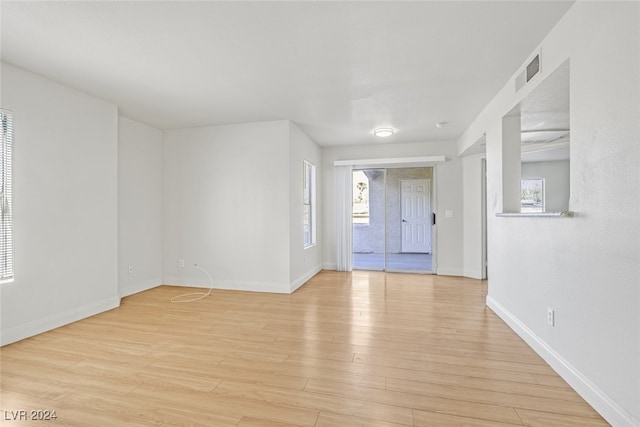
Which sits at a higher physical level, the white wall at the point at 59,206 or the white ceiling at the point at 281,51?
the white ceiling at the point at 281,51

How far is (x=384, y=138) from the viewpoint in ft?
17.0

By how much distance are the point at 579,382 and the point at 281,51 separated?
3143 mm

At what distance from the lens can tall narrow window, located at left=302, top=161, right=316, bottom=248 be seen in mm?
5188

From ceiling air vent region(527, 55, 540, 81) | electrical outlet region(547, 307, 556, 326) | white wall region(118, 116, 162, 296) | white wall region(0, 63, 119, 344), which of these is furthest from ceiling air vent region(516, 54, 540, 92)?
white wall region(118, 116, 162, 296)

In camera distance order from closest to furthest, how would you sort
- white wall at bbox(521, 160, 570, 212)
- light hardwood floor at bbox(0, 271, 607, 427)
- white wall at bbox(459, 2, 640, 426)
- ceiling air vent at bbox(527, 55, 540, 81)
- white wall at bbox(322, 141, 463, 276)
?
white wall at bbox(459, 2, 640, 426) < light hardwood floor at bbox(0, 271, 607, 427) < ceiling air vent at bbox(527, 55, 540, 81) < white wall at bbox(322, 141, 463, 276) < white wall at bbox(521, 160, 570, 212)

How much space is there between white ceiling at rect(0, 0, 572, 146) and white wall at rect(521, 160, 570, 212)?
170 inches

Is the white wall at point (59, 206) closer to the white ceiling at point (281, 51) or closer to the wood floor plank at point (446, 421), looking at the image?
the white ceiling at point (281, 51)

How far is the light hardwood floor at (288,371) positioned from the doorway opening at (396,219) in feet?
10.6

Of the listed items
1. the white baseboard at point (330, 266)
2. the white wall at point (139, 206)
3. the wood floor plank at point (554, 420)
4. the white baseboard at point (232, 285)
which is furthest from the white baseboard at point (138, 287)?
the wood floor plank at point (554, 420)

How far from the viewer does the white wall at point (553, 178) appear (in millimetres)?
6582

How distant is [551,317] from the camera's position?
7.09ft

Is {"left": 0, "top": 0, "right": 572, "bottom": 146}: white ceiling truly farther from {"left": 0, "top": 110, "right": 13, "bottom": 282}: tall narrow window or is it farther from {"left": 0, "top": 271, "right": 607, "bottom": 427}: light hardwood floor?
{"left": 0, "top": 271, "right": 607, "bottom": 427}: light hardwood floor

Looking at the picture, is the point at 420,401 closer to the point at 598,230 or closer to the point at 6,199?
the point at 598,230

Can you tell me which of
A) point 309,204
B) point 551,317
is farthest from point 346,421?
point 309,204
